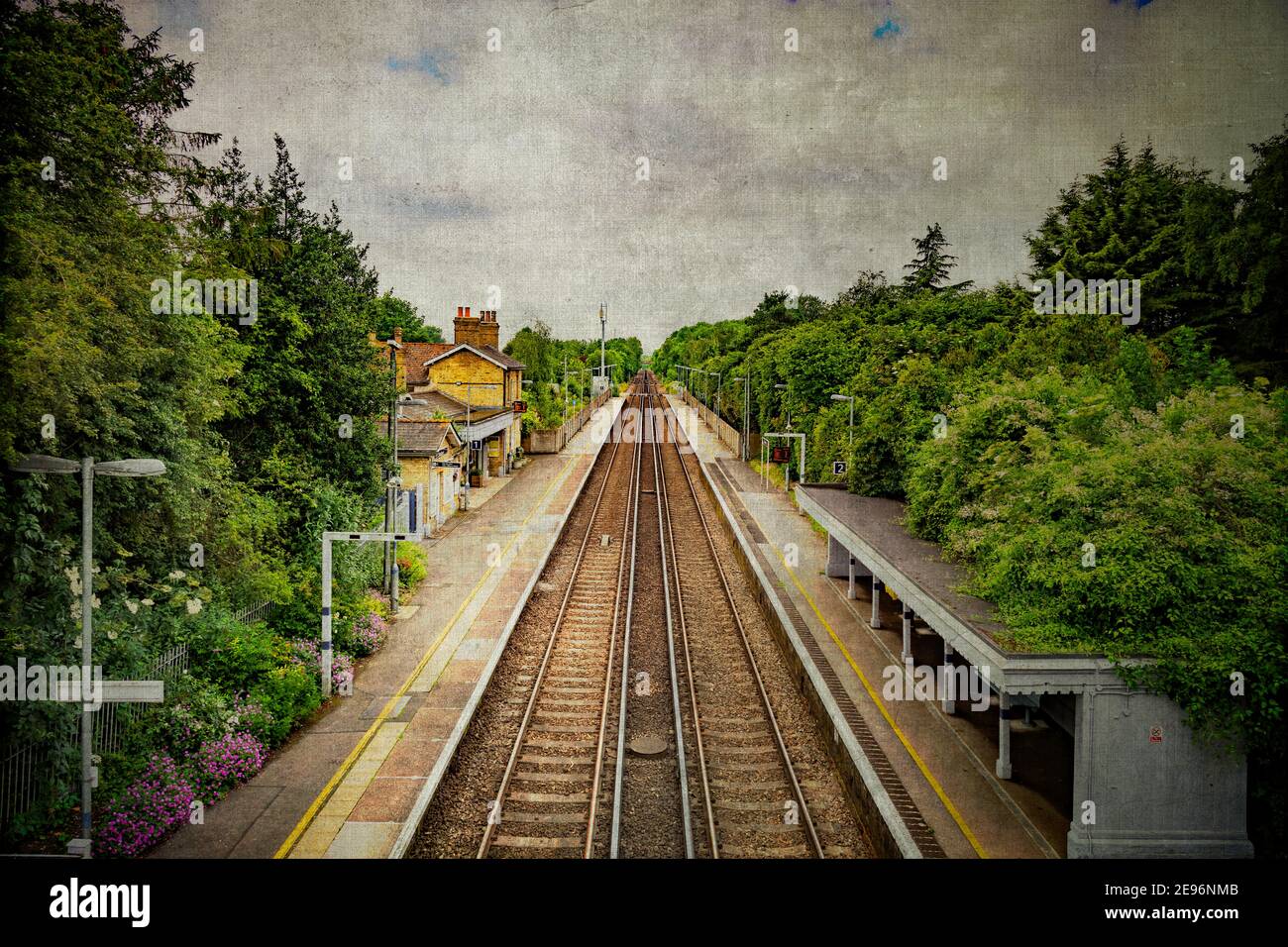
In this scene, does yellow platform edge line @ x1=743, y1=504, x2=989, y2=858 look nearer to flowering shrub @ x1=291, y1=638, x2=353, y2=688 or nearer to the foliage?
the foliage

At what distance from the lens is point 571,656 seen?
54.2ft

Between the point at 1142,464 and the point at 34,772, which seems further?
the point at 1142,464

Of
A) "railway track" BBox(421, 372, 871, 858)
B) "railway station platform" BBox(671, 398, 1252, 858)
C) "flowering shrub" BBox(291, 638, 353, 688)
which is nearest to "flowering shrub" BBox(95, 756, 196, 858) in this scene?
"railway track" BBox(421, 372, 871, 858)

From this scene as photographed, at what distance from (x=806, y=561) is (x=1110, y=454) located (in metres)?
13.5

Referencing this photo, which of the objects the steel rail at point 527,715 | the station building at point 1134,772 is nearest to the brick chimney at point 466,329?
the steel rail at point 527,715

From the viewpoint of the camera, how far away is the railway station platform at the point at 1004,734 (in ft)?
28.1

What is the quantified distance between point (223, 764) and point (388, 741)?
2.35 m

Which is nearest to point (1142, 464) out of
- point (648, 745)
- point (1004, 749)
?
point (1004, 749)

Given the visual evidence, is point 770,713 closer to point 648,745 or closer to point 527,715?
point 648,745

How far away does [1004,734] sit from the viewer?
10.9 m

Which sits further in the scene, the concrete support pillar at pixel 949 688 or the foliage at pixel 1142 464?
the concrete support pillar at pixel 949 688

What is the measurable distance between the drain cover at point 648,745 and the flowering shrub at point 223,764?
18.7ft

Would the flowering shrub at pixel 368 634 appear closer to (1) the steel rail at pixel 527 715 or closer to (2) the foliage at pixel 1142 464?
(1) the steel rail at pixel 527 715

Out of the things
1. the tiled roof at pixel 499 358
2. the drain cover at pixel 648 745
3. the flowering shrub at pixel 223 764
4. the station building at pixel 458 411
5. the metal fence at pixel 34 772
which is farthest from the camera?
the tiled roof at pixel 499 358
